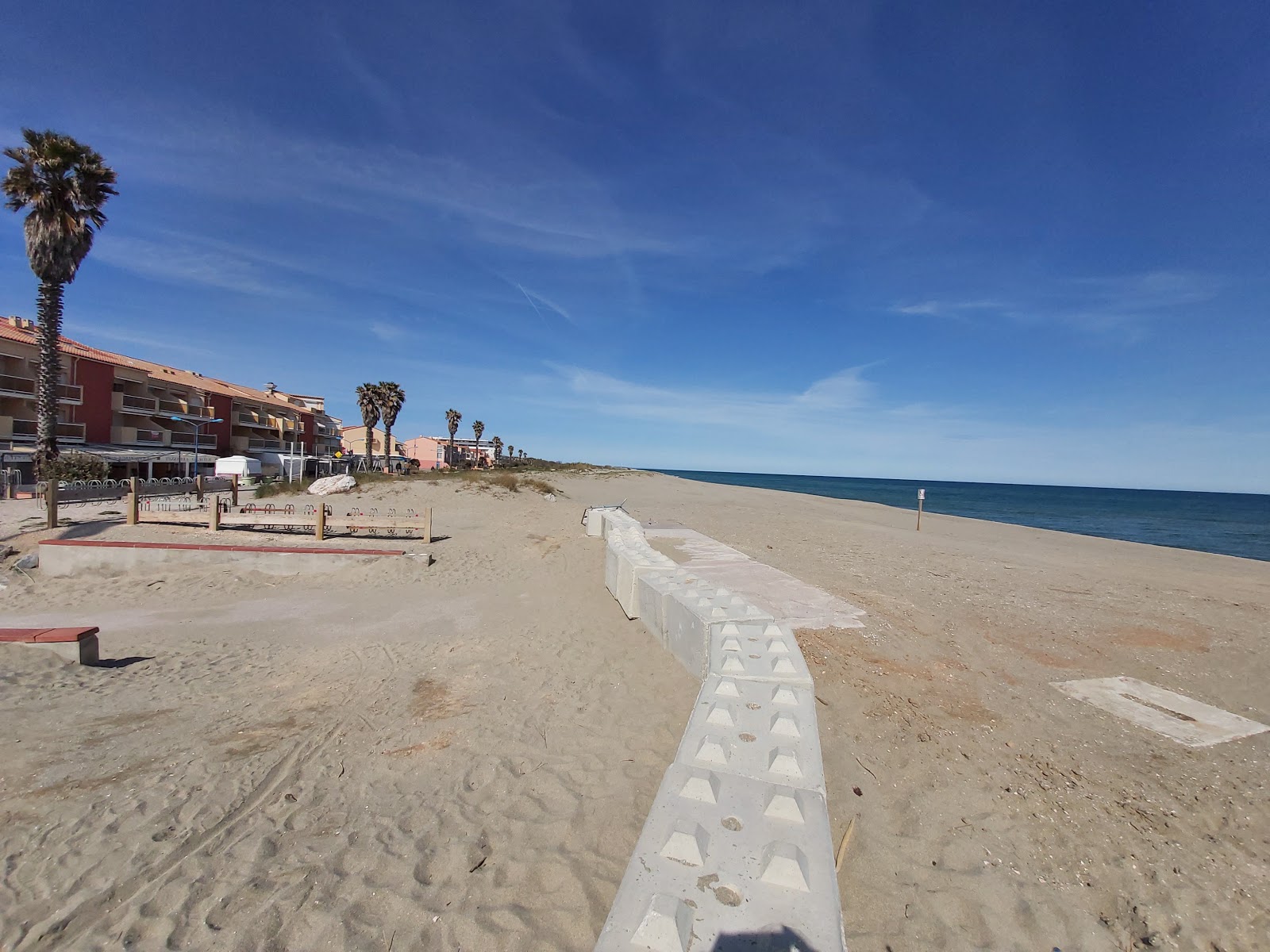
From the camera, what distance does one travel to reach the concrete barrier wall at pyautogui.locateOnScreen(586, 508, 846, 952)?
1.91 meters

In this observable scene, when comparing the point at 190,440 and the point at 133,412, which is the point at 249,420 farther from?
the point at 133,412

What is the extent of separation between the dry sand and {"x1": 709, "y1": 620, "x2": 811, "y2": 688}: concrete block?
73 cm

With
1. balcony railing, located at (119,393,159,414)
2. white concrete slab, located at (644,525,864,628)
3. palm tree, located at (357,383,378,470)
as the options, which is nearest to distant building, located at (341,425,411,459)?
palm tree, located at (357,383,378,470)

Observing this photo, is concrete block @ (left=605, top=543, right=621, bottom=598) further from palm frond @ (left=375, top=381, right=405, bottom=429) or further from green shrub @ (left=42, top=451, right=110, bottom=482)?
palm frond @ (left=375, top=381, right=405, bottom=429)

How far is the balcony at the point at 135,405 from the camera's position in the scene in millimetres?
32906

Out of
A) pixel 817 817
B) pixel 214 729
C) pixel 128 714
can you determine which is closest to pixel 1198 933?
pixel 817 817

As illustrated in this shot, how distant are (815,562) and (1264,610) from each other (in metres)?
8.00

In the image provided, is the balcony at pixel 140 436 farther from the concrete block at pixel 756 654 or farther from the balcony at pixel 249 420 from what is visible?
the concrete block at pixel 756 654

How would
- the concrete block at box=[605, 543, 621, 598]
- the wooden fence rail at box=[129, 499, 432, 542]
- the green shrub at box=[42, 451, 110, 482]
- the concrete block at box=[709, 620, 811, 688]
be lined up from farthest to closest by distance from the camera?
the green shrub at box=[42, 451, 110, 482] → the wooden fence rail at box=[129, 499, 432, 542] → the concrete block at box=[605, 543, 621, 598] → the concrete block at box=[709, 620, 811, 688]

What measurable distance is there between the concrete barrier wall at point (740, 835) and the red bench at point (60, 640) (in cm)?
756

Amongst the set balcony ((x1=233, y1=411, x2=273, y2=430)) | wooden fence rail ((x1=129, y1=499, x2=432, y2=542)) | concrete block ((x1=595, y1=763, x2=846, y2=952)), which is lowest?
wooden fence rail ((x1=129, y1=499, x2=432, y2=542))

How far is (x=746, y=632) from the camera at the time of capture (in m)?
5.02

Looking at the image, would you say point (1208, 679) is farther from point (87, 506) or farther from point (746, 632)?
point (87, 506)

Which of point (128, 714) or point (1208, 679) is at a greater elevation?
point (1208, 679)
